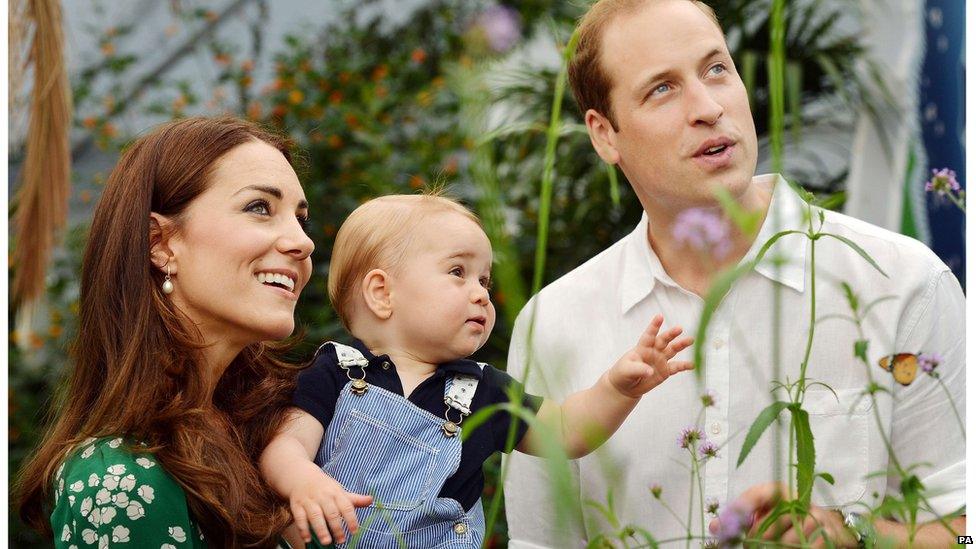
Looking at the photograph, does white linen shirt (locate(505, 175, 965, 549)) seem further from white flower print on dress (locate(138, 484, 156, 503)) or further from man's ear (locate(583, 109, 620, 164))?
white flower print on dress (locate(138, 484, 156, 503))

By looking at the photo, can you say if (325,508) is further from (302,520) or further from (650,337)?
(650,337)

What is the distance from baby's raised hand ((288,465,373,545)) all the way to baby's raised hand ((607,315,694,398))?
373 millimetres

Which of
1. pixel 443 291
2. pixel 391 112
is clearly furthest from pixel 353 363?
pixel 391 112

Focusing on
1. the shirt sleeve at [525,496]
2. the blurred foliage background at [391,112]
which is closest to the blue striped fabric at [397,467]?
the shirt sleeve at [525,496]

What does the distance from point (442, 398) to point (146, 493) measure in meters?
0.44

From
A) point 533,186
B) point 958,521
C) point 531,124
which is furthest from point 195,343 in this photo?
point 533,186

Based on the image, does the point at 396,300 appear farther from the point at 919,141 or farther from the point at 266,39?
the point at 266,39

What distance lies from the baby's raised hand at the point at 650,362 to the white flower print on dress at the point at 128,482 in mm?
628

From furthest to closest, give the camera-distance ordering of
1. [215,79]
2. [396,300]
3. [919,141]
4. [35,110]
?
1. [215,79]
2. [919,141]
3. [35,110]
4. [396,300]

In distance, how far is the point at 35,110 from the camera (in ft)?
8.96

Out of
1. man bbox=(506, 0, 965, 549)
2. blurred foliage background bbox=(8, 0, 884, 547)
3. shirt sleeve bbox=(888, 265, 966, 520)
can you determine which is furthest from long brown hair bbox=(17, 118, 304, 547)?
blurred foliage background bbox=(8, 0, 884, 547)

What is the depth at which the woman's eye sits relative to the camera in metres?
1.63

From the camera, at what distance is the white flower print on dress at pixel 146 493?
144 cm

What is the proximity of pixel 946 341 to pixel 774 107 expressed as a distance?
1134mm
